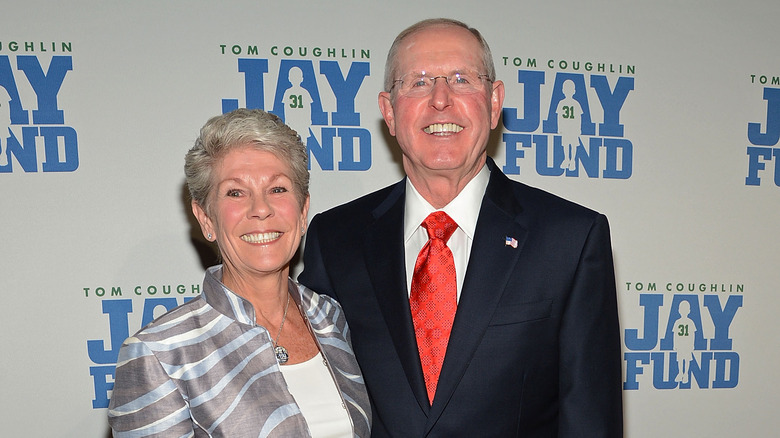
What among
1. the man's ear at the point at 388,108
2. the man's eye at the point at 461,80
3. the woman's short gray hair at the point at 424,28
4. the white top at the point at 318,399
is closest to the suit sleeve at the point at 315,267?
the white top at the point at 318,399

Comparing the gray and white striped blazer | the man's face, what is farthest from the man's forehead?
the gray and white striped blazer

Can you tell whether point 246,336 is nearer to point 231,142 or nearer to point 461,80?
point 231,142

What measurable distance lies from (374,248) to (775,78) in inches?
91.3

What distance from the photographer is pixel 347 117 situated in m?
2.44

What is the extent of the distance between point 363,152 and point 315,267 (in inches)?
34.5

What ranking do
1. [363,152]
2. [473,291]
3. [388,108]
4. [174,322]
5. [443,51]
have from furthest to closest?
[363,152]
[388,108]
[443,51]
[473,291]
[174,322]

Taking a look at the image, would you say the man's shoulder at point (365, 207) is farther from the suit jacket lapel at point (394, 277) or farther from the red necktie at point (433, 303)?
the red necktie at point (433, 303)

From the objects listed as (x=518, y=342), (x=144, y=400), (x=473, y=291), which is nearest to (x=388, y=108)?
(x=473, y=291)

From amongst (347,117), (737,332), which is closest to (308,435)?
(347,117)

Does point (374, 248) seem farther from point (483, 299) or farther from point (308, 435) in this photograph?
point (308, 435)

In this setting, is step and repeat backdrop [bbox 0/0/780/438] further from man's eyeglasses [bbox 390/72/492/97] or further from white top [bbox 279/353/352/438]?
white top [bbox 279/353/352/438]

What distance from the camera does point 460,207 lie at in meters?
1.55

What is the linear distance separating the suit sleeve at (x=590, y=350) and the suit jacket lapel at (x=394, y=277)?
1.21 feet

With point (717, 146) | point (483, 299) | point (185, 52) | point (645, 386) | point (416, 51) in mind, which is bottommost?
point (645, 386)
